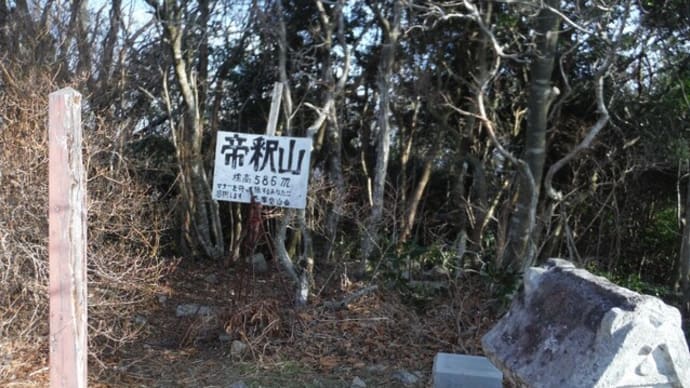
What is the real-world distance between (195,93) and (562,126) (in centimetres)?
486

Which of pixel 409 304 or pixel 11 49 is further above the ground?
pixel 11 49

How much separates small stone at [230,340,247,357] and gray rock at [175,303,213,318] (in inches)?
34.0

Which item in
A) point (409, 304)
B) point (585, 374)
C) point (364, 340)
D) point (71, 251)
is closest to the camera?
point (585, 374)

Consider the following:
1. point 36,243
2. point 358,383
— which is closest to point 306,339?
point 358,383

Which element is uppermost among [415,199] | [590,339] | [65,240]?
[65,240]

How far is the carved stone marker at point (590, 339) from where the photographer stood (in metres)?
2.86

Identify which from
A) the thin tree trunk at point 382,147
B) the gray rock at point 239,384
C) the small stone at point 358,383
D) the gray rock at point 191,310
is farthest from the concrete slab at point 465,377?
the gray rock at point 191,310

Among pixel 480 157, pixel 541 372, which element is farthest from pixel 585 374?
pixel 480 157

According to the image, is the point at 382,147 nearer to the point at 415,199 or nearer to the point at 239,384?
the point at 415,199

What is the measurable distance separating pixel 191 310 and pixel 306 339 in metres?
1.51

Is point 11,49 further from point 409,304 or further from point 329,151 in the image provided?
point 409,304

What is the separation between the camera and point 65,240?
10.2 feet

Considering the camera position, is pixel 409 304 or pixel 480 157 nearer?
pixel 409 304

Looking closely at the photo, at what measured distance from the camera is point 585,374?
2.91 meters
